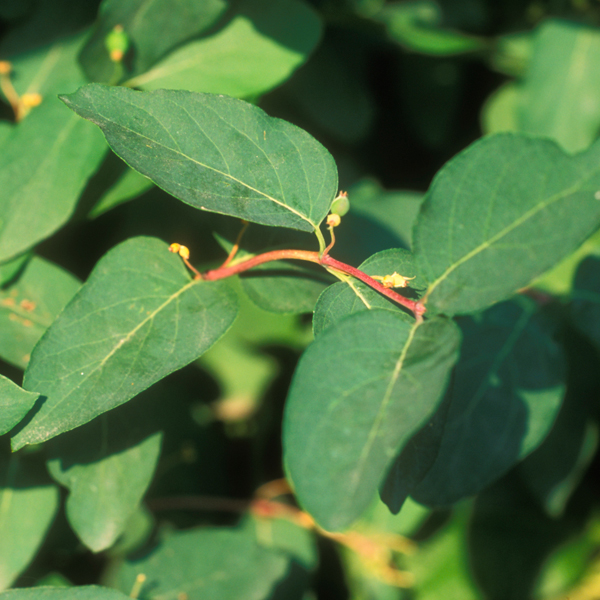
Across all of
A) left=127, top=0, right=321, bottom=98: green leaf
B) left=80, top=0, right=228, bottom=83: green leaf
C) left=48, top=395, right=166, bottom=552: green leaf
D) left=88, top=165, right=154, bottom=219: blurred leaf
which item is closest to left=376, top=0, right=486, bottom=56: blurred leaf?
left=127, top=0, right=321, bottom=98: green leaf

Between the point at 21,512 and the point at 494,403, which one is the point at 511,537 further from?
the point at 21,512

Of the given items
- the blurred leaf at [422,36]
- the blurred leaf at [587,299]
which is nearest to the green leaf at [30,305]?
the blurred leaf at [587,299]

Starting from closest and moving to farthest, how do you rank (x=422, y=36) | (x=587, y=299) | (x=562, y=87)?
(x=587, y=299), (x=422, y=36), (x=562, y=87)

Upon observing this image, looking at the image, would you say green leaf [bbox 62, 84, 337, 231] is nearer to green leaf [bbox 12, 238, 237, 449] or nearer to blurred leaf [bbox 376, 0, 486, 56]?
green leaf [bbox 12, 238, 237, 449]

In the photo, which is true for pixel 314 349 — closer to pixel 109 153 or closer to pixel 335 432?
pixel 335 432

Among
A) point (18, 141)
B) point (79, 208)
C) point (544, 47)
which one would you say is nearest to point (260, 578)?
point (79, 208)

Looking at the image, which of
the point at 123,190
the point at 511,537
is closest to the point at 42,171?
the point at 123,190
